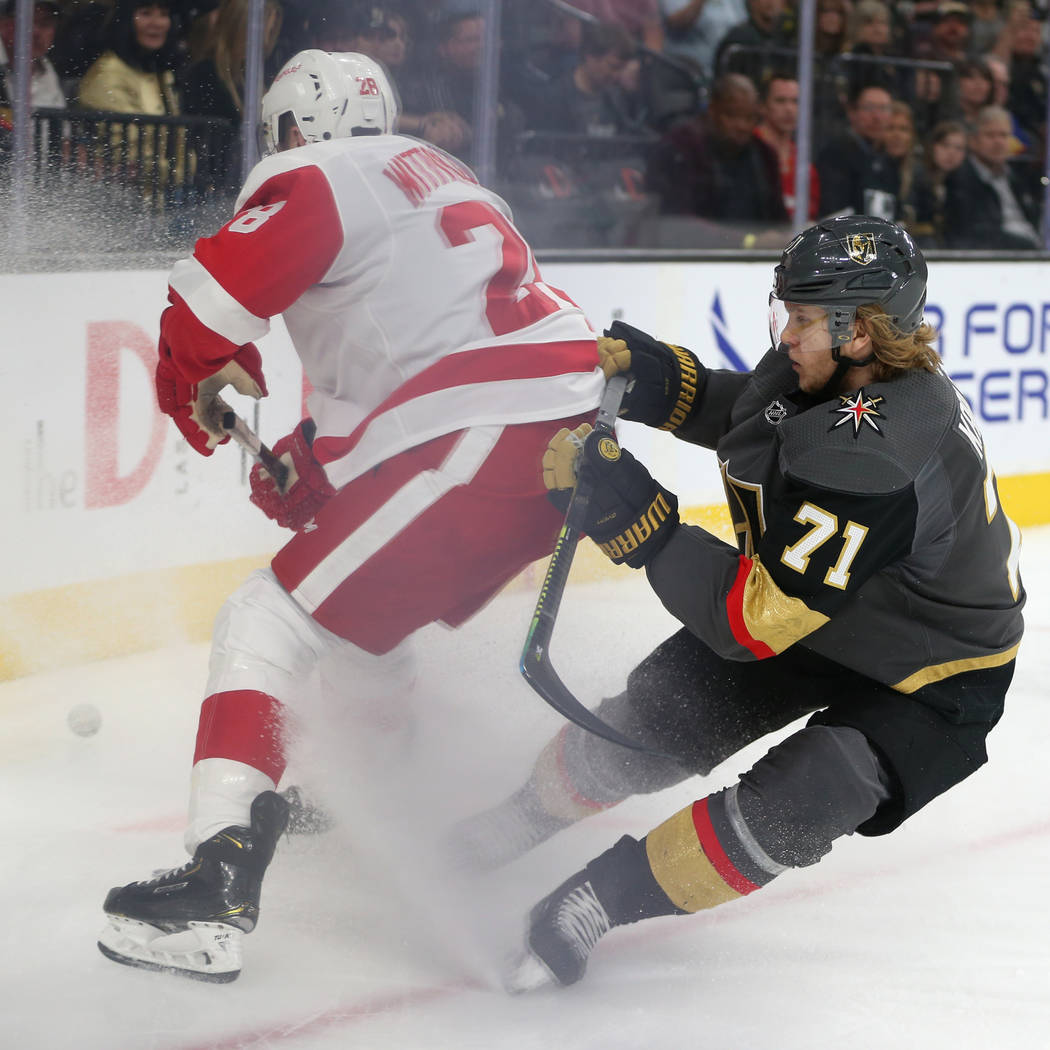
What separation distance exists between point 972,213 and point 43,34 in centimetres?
347

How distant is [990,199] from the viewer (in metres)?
5.44

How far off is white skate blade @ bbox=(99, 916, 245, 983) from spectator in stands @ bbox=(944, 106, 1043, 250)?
4254 mm

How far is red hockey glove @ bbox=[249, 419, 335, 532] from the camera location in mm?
2211

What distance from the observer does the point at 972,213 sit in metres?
5.40

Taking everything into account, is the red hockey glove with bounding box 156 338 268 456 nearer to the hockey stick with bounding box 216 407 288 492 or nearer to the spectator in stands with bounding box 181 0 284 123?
the hockey stick with bounding box 216 407 288 492

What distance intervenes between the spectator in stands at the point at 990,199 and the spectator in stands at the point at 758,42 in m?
0.93

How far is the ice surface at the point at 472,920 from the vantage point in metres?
1.77

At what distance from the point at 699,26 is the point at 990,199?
50.8 inches

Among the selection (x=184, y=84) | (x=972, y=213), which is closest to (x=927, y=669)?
(x=184, y=84)

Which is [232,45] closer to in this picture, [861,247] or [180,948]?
[861,247]

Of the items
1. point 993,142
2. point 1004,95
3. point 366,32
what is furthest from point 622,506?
point 1004,95

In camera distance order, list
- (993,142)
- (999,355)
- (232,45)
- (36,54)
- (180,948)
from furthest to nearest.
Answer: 1. (993,142)
2. (999,355)
3. (232,45)
4. (36,54)
5. (180,948)

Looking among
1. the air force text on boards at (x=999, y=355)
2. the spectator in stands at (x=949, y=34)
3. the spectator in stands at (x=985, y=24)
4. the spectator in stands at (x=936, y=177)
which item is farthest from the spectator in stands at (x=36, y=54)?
the spectator in stands at (x=985, y=24)

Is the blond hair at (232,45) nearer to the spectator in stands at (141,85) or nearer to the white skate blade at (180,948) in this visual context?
the spectator in stands at (141,85)
